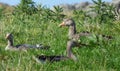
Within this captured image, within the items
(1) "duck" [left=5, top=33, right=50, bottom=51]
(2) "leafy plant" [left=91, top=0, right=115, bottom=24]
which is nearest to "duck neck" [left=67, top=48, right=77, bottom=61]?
(1) "duck" [left=5, top=33, right=50, bottom=51]

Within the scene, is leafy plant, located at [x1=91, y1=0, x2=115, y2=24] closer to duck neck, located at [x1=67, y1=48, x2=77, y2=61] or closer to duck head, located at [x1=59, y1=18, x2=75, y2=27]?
duck head, located at [x1=59, y1=18, x2=75, y2=27]

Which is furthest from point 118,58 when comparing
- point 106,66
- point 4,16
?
point 4,16

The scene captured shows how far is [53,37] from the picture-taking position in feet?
50.7

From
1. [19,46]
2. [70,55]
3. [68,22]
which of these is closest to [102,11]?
[68,22]

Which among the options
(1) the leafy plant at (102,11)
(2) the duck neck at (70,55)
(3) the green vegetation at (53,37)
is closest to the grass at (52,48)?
(3) the green vegetation at (53,37)

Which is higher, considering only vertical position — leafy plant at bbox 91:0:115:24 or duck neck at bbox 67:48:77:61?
duck neck at bbox 67:48:77:61

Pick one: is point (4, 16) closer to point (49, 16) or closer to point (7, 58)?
point (49, 16)

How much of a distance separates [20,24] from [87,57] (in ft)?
18.9

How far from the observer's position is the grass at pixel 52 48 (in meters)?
10.6

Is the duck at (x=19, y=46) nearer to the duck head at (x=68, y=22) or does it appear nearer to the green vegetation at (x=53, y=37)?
the green vegetation at (x=53, y=37)

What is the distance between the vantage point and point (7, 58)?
A: 11.5 meters

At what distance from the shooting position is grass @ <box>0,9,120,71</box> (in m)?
10.6

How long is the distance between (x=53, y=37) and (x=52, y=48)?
202 cm

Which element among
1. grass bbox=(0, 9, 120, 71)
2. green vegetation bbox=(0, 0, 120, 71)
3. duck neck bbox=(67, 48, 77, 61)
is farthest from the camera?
duck neck bbox=(67, 48, 77, 61)
